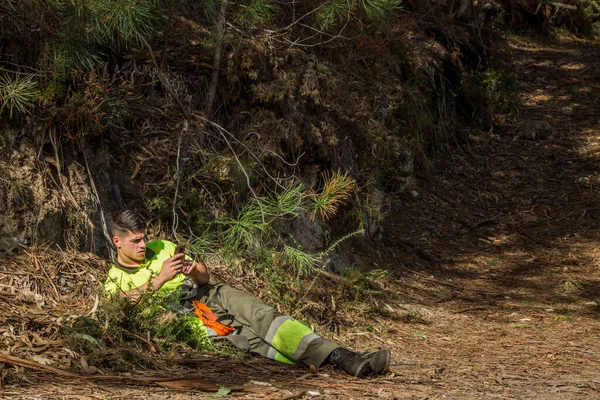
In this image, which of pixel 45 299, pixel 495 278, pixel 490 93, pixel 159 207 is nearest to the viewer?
pixel 45 299

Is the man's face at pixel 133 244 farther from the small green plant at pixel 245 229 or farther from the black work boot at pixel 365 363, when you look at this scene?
the black work boot at pixel 365 363

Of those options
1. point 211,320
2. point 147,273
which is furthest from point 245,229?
point 211,320

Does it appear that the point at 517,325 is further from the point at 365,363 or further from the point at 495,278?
the point at 365,363

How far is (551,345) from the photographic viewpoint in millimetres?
5996

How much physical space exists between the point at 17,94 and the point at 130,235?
1.21 metres

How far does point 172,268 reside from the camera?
196 inches

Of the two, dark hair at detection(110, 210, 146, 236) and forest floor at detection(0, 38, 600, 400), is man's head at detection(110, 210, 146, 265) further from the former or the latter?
forest floor at detection(0, 38, 600, 400)

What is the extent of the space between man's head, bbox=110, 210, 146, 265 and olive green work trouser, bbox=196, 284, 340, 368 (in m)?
0.50

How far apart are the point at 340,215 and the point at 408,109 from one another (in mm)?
2471

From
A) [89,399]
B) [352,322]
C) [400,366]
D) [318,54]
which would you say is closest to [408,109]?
[318,54]

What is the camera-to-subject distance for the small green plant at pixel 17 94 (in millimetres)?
5367

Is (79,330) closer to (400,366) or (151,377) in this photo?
(151,377)

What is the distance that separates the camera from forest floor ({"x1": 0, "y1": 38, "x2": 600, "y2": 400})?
4477mm

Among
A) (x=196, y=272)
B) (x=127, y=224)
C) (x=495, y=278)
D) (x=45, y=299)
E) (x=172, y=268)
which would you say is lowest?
(x=495, y=278)
